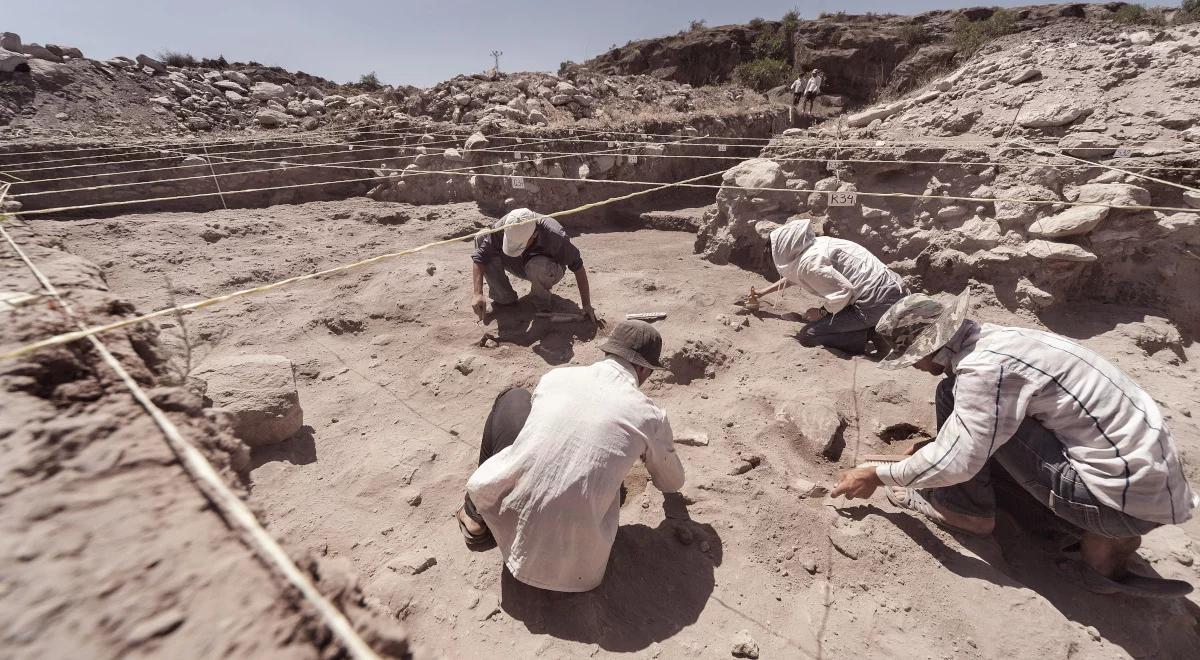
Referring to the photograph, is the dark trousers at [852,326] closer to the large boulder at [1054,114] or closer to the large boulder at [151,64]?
the large boulder at [1054,114]

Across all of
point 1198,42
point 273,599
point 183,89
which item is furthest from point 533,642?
point 183,89

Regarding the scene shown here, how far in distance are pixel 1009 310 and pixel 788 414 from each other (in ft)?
8.31

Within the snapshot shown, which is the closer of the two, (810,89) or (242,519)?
(242,519)

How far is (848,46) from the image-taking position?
691 inches

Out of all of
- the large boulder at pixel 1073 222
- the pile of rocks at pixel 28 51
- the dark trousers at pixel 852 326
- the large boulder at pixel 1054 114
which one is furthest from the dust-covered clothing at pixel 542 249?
the pile of rocks at pixel 28 51

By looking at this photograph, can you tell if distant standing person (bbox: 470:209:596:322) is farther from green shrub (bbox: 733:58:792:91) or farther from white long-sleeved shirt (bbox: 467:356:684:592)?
green shrub (bbox: 733:58:792:91)

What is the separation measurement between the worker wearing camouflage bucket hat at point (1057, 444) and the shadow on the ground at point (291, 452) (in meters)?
2.96

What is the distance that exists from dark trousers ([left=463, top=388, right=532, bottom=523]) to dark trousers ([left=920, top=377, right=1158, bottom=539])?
1.94 m

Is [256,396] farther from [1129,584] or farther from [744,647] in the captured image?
[1129,584]

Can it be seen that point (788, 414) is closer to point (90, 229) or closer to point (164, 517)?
point (164, 517)

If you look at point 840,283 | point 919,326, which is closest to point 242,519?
point 919,326

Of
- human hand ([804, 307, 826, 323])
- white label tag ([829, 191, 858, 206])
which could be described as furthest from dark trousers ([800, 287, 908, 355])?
white label tag ([829, 191, 858, 206])

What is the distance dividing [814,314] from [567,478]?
126 inches

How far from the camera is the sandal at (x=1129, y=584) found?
6.01 ft
